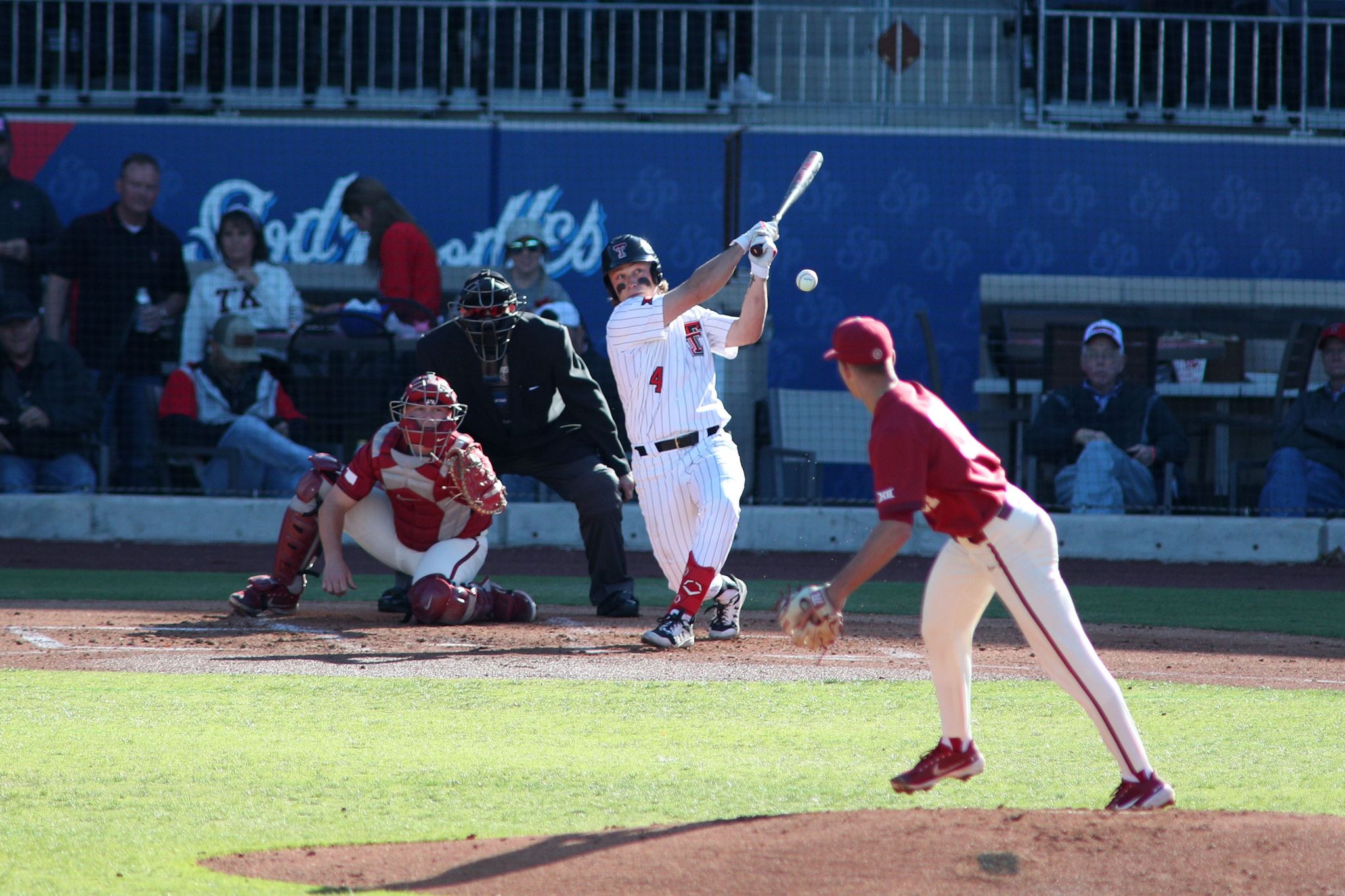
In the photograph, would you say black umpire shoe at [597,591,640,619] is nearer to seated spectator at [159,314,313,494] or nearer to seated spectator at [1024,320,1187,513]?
seated spectator at [159,314,313,494]

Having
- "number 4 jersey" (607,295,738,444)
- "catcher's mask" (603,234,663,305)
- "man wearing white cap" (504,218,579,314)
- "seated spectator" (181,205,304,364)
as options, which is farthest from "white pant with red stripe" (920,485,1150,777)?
"seated spectator" (181,205,304,364)

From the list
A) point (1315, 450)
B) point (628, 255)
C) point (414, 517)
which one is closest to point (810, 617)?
point (628, 255)

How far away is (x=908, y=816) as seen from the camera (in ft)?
12.3

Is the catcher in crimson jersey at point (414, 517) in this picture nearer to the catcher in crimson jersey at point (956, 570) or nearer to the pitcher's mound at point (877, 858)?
the catcher in crimson jersey at point (956, 570)

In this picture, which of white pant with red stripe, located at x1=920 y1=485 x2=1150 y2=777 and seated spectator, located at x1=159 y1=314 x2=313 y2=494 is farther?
seated spectator, located at x1=159 y1=314 x2=313 y2=494

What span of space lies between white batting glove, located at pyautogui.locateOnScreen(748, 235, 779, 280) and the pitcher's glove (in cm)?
270

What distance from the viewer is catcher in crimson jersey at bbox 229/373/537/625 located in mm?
7074

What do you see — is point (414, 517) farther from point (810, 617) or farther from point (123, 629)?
point (810, 617)

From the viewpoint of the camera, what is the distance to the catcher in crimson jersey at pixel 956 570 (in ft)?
12.1

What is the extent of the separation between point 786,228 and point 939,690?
972cm

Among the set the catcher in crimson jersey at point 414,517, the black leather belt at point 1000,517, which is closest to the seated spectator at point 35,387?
the catcher in crimson jersey at point 414,517

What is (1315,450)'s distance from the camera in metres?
11.3

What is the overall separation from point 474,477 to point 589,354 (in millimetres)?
4735

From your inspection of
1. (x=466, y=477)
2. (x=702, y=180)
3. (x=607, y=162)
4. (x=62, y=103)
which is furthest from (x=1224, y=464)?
(x=62, y=103)
